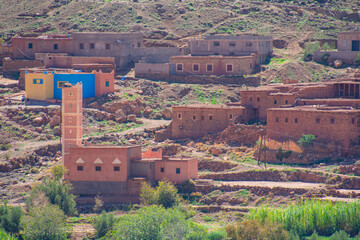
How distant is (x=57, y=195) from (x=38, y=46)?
25215mm

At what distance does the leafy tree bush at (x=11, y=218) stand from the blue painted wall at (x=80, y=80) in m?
17.4

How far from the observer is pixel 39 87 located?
68.9m

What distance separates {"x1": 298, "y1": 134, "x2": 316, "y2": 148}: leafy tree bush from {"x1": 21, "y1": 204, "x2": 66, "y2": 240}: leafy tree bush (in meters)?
14.2

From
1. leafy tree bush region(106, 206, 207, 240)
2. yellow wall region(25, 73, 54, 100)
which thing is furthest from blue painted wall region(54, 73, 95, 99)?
leafy tree bush region(106, 206, 207, 240)

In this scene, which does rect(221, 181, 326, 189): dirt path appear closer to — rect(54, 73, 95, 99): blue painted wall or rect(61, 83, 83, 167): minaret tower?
rect(61, 83, 83, 167): minaret tower

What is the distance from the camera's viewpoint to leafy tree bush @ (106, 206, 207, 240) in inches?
1911

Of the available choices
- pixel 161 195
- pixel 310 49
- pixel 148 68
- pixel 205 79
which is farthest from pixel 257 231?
pixel 310 49

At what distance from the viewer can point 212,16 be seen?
3543 inches

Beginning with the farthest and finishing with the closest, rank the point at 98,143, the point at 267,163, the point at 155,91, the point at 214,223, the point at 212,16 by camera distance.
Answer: the point at 212,16 → the point at 155,91 → the point at 98,143 → the point at 267,163 → the point at 214,223

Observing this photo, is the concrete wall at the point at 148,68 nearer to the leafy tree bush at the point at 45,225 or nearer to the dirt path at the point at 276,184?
the dirt path at the point at 276,184

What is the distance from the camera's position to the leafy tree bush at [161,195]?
53.9m

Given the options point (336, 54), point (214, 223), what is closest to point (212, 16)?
point (336, 54)

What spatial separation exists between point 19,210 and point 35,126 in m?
13.3

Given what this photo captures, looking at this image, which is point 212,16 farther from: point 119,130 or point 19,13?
point 119,130
